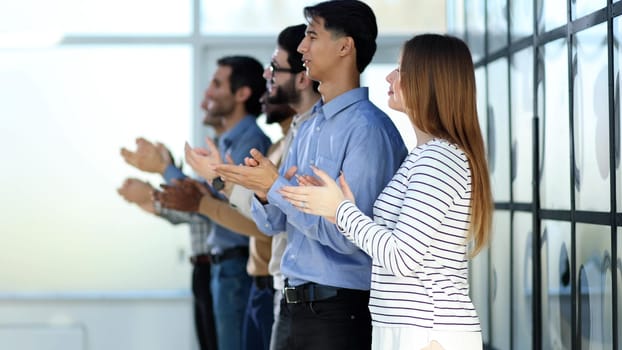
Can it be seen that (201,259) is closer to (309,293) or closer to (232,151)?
(232,151)

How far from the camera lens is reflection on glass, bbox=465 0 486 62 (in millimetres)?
4516

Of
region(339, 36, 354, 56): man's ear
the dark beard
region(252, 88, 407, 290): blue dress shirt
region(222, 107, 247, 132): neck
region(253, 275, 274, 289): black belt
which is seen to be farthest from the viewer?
region(222, 107, 247, 132): neck

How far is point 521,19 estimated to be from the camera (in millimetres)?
3807

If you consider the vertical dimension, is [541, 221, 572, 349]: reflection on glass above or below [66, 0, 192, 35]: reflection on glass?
below

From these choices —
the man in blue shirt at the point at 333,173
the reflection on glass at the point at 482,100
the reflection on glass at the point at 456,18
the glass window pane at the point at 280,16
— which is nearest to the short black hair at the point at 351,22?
the man in blue shirt at the point at 333,173

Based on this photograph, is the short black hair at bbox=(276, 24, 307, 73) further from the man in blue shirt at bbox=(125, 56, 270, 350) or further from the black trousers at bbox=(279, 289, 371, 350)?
the black trousers at bbox=(279, 289, 371, 350)

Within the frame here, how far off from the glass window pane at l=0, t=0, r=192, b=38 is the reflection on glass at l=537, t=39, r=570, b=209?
2950 millimetres

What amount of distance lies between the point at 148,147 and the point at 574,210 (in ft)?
5.78

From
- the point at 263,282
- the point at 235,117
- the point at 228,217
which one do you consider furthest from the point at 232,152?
the point at 263,282

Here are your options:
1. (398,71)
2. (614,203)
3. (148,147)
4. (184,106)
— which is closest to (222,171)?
(398,71)

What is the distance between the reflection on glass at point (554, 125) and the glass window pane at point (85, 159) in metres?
2.94

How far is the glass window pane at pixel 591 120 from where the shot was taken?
2812mm

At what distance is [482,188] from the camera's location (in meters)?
2.26

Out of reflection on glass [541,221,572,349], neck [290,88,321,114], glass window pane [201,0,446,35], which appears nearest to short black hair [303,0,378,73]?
neck [290,88,321,114]
